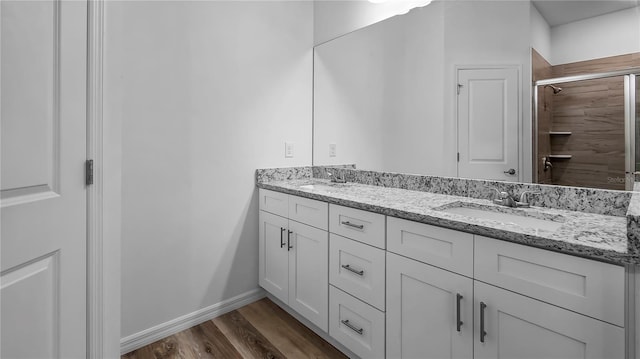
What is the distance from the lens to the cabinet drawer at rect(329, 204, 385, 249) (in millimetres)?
1484

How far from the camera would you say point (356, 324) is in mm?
1613

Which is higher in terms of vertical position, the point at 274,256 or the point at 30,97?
the point at 30,97

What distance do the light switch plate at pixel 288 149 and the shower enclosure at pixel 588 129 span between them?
154 centimetres

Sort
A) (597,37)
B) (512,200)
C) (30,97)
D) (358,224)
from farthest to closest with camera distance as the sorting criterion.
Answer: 1. (358,224)
2. (512,200)
3. (597,37)
4. (30,97)

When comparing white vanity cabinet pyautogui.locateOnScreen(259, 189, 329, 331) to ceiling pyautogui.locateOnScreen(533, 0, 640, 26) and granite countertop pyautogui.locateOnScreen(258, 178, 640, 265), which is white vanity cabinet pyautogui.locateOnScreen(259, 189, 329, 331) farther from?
ceiling pyautogui.locateOnScreen(533, 0, 640, 26)

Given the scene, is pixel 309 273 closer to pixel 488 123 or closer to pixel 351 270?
pixel 351 270

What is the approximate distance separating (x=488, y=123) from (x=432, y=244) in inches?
30.5

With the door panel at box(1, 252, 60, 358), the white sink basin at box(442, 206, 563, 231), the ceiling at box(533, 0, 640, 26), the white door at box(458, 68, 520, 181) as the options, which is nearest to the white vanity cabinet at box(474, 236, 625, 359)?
the white sink basin at box(442, 206, 563, 231)

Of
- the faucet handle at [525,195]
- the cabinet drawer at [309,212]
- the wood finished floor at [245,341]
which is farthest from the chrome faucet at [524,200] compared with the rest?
the wood finished floor at [245,341]

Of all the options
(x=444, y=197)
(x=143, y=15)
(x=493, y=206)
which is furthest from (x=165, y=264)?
(x=493, y=206)

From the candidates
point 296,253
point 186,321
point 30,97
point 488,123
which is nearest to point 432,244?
point 488,123

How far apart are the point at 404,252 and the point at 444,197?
51 cm

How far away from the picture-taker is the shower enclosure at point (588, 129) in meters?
1.30

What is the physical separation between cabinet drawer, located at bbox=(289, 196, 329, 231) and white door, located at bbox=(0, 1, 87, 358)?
1.05m
